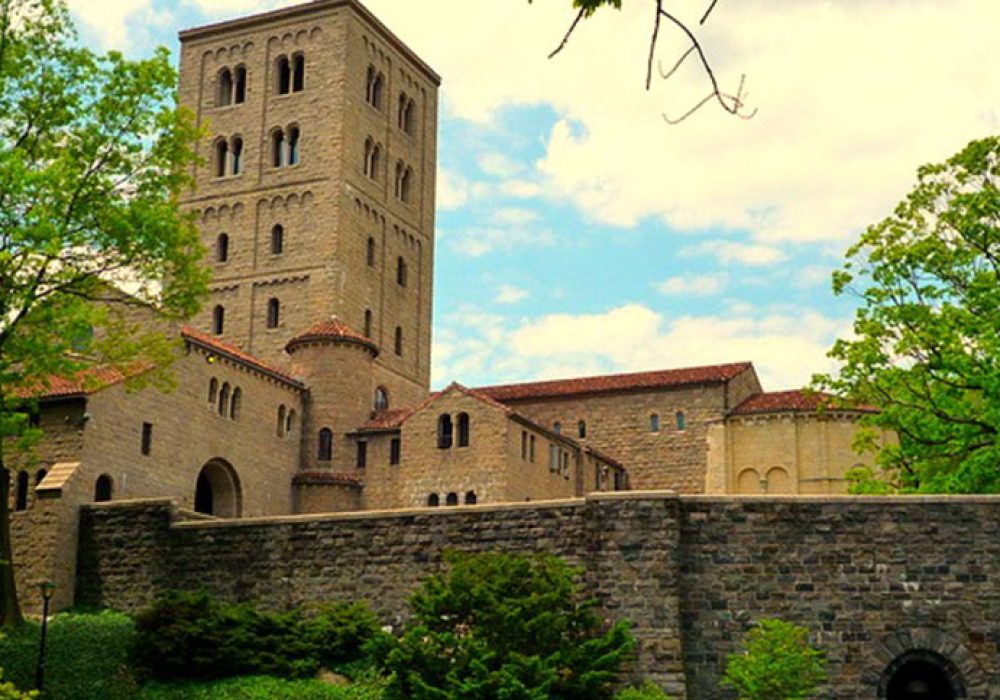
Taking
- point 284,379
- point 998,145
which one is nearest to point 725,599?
point 998,145

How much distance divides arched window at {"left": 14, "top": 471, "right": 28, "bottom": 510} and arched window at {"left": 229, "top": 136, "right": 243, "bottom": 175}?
2908 centimetres

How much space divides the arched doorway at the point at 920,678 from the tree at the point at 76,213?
17010mm

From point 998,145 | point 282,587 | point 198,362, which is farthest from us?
point 198,362

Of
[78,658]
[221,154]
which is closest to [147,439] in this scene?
[78,658]

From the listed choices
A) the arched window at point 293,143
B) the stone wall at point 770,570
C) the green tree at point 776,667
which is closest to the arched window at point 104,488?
the stone wall at point 770,570

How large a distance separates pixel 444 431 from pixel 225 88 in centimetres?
2449

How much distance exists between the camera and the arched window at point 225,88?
64.4 metres

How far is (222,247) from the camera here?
61.3m

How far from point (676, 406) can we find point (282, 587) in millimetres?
31145

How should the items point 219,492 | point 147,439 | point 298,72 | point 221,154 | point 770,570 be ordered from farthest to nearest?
point 298,72
point 221,154
point 219,492
point 147,439
point 770,570

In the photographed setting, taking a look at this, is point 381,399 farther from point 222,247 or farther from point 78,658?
point 78,658

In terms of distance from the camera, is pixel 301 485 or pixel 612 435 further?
pixel 612 435

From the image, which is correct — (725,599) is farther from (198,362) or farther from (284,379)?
(284,379)

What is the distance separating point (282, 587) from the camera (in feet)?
98.1
